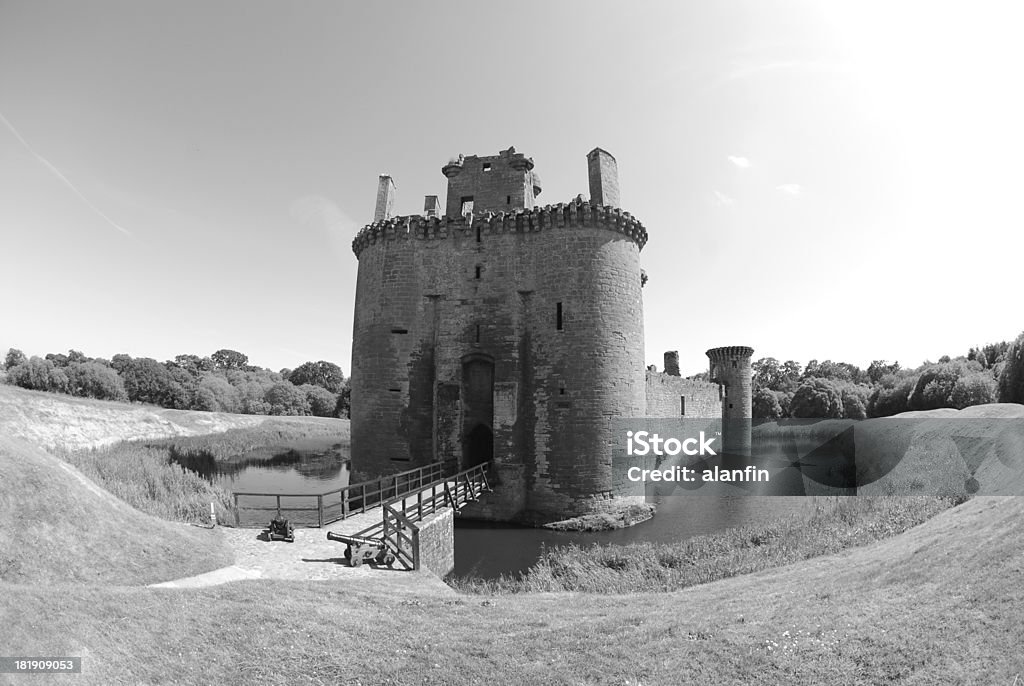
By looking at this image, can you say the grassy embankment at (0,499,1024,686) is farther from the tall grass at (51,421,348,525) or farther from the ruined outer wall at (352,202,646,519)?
the ruined outer wall at (352,202,646,519)

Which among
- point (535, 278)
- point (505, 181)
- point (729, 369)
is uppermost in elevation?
point (505, 181)

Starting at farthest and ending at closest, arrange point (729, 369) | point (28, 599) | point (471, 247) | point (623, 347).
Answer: point (729, 369) → point (471, 247) → point (623, 347) → point (28, 599)

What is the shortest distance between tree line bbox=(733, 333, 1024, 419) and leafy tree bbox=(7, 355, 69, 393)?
228ft

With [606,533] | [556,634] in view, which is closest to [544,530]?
[606,533]

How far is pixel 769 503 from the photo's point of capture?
2259 cm

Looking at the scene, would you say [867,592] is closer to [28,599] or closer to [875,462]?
[28,599]

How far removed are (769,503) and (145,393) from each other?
2485 inches

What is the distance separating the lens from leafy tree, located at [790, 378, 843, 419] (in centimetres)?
5681

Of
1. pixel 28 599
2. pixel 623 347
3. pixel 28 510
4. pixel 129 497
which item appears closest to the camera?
pixel 28 599

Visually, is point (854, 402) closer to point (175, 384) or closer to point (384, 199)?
point (384, 199)

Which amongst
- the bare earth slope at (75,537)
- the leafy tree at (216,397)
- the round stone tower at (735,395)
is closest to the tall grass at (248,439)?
the leafy tree at (216,397)

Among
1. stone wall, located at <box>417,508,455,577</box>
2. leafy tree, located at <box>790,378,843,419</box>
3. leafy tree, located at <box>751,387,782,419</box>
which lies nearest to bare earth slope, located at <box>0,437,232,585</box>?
stone wall, located at <box>417,508,455,577</box>

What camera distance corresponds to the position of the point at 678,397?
31641mm

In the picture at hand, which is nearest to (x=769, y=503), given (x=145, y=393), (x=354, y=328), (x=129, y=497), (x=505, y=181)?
(x=505, y=181)
